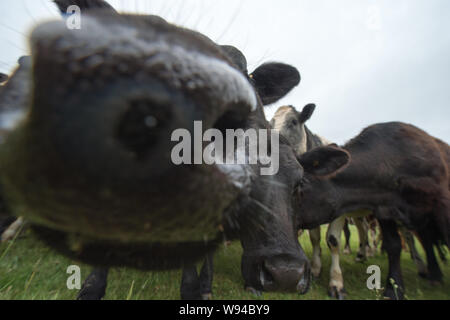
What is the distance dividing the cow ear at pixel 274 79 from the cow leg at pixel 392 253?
11.0 ft

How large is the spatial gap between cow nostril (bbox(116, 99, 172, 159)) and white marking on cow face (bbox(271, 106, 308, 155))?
694cm

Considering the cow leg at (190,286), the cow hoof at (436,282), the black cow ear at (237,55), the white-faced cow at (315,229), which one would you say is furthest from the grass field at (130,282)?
the black cow ear at (237,55)

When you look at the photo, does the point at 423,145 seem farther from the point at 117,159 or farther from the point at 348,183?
the point at 117,159

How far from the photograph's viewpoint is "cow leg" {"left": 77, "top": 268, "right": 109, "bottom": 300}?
9.33 ft

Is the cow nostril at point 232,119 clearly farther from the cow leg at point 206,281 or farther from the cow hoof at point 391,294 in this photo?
the cow hoof at point 391,294

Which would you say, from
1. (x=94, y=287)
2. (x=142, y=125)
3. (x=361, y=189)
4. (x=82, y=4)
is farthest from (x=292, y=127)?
(x=142, y=125)

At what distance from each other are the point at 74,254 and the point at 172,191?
555 millimetres

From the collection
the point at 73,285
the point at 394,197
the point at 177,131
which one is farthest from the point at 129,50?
the point at 394,197

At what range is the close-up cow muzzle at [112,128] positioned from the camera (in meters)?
0.57

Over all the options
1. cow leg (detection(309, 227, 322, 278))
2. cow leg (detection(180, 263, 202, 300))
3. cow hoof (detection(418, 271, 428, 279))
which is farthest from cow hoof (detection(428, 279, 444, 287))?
cow leg (detection(180, 263, 202, 300))

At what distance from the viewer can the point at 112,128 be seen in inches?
22.0

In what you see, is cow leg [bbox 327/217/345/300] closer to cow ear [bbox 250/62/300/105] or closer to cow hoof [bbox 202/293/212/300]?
cow hoof [bbox 202/293/212/300]

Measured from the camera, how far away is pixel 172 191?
2.27 feet
